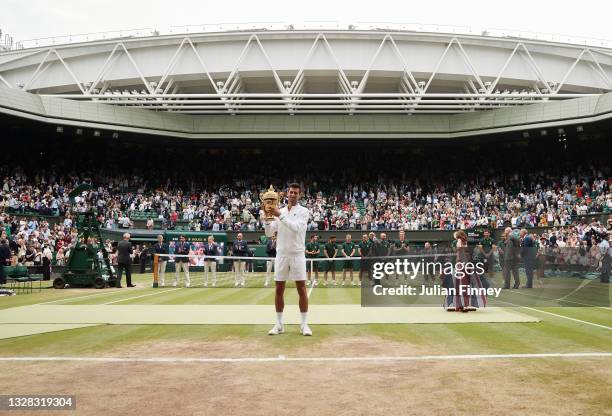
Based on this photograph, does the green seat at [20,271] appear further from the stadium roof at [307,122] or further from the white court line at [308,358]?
the stadium roof at [307,122]

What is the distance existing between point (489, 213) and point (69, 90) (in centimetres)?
3438

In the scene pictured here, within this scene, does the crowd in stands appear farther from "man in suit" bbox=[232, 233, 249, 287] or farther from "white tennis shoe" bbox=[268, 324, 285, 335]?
"white tennis shoe" bbox=[268, 324, 285, 335]

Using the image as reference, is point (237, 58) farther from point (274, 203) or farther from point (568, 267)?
point (274, 203)

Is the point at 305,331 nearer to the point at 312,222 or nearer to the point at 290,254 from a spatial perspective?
the point at 290,254

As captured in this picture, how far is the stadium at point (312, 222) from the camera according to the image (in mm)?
5516

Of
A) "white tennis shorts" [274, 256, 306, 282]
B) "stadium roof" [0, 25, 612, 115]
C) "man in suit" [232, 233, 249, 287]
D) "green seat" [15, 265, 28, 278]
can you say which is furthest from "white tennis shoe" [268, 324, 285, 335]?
"stadium roof" [0, 25, 612, 115]

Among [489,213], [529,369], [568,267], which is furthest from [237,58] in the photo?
[529,369]

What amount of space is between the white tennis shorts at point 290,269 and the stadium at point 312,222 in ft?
0.80

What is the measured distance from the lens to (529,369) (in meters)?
5.67

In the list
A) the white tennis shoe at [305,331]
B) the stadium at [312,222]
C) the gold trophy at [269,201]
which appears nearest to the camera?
the stadium at [312,222]

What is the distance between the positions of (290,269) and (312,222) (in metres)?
29.3

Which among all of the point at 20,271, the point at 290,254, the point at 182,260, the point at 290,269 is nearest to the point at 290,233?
the point at 290,254

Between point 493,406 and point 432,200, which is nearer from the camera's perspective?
point 493,406

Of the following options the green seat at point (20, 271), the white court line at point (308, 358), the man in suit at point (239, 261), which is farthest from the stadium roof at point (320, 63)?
the white court line at point (308, 358)
